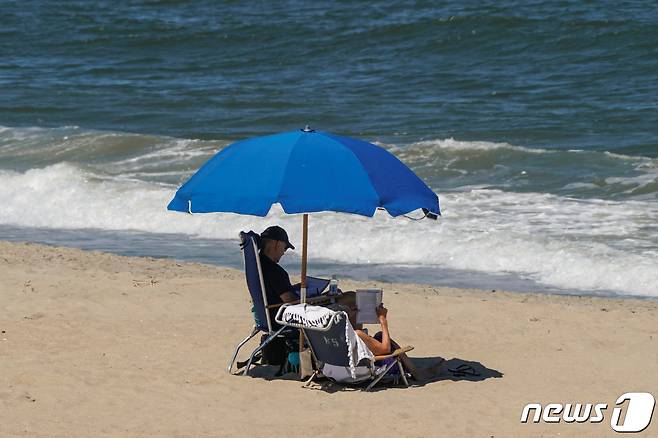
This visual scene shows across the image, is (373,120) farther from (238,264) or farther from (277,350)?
(277,350)

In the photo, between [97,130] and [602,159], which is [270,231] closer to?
[602,159]

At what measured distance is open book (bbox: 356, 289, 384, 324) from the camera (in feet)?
25.6

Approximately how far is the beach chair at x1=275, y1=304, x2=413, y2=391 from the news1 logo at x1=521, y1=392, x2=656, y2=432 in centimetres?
95

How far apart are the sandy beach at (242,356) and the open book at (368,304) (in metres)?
0.47

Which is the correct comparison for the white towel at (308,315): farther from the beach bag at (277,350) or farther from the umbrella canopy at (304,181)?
the umbrella canopy at (304,181)

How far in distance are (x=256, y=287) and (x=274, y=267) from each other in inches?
6.7

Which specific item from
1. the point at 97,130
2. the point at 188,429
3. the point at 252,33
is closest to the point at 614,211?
the point at 188,429

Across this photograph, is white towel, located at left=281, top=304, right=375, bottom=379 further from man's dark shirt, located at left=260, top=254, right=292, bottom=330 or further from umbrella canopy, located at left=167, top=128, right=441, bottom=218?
umbrella canopy, located at left=167, top=128, right=441, bottom=218

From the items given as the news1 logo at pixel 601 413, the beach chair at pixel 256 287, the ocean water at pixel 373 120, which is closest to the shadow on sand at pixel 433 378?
the beach chair at pixel 256 287

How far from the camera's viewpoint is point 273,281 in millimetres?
7926

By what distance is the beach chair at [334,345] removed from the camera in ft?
24.6

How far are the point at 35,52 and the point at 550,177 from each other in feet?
58.5

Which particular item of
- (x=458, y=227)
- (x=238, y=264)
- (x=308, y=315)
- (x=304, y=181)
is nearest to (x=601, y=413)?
(x=308, y=315)

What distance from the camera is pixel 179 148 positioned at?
1950 centimetres
